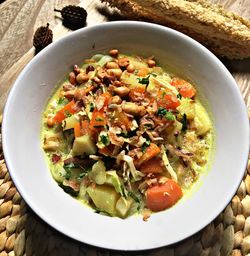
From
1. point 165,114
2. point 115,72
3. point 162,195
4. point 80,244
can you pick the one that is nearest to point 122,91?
point 115,72

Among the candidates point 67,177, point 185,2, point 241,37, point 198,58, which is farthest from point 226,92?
point 67,177

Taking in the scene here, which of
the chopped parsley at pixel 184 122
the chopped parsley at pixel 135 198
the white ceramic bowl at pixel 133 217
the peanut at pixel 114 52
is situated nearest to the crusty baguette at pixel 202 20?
the white ceramic bowl at pixel 133 217

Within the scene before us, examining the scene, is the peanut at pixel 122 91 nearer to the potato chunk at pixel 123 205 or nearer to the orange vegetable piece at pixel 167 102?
the orange vegetable piece at pixel 167 102

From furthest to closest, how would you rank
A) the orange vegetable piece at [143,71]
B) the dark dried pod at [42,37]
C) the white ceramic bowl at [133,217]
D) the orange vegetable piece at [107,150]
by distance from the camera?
1. the dark dried pod at [42,37]
2. the orange vegetable piece at [143,71]
3. the orange vegetable piece at [107,150]
4. the white ceramic bowl at [133,217]

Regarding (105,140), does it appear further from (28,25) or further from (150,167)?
(28,25)

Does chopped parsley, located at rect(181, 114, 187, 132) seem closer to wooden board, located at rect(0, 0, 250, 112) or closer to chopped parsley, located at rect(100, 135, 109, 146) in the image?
chopped parsley, located at rect(100, 135, 109, 146)
